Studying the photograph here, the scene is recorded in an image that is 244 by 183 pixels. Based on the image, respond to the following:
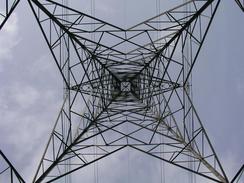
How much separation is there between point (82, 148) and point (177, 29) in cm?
648

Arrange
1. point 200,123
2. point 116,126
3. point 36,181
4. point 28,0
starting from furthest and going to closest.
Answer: point 116,126
point 200,123
point 28,0
point 36,181

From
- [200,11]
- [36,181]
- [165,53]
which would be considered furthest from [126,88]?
[36,181]

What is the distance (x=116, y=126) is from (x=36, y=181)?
263 inches

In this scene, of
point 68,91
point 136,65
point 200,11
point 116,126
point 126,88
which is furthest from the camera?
point 126,88

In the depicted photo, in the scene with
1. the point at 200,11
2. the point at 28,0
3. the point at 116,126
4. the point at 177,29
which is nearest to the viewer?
the point at 28,0

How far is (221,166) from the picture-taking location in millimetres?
14289

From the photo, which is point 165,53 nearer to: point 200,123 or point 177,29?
point 177,29

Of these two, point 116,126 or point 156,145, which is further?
point 116,126

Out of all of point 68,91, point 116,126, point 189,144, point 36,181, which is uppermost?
point 68,91

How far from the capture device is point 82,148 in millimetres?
17531

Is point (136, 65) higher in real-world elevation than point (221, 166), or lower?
higher

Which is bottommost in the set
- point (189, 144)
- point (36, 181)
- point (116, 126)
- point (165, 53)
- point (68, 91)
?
point (36, 181)

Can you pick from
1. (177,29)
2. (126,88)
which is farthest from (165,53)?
(126,88)

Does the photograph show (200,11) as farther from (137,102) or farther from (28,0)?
(137,102)
